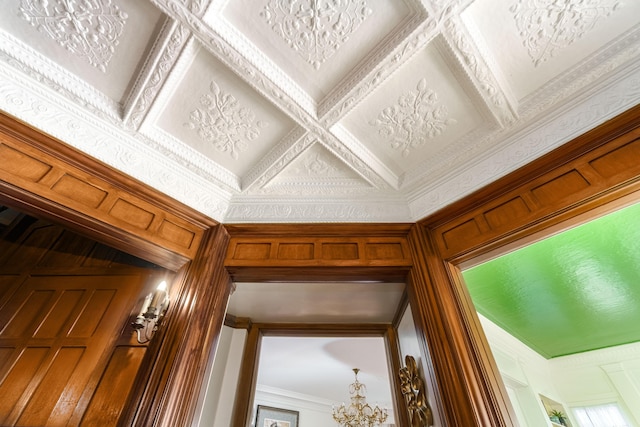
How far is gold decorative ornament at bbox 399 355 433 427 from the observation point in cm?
141

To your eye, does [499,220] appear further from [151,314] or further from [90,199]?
[90,199]

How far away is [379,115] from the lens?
1467 millimetres

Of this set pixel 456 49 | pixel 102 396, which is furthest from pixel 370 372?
pixel 456 49

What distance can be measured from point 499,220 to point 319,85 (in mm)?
1121

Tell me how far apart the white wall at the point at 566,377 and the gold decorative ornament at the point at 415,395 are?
193cm

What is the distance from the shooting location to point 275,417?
5156 mm

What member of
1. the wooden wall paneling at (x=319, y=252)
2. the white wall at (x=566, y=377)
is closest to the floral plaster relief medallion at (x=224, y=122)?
the wooden wall paneling at (x=319, y=252)

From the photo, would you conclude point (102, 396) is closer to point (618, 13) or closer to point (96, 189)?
point (96, 189)

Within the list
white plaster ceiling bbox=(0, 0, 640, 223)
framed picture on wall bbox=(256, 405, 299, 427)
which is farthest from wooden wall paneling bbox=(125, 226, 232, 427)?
framed picture on wall bbox=(256, 405, 299, 427)

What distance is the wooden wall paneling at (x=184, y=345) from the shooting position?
3.74 ft

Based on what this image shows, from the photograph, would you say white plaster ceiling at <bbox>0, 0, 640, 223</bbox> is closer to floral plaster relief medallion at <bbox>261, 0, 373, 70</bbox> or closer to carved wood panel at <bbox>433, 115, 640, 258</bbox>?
floral plaster relief medallion at <bbox>261, 0, 373, 70</bbox>

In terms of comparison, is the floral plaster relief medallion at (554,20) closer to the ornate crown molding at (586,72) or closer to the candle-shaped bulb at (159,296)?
the ornate crown molding at (586,72)

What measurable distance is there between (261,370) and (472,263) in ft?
12.7

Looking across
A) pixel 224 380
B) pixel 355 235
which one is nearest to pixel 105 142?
pixel 355 235
